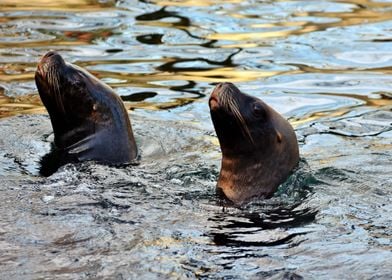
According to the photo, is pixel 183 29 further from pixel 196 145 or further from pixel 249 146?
pixel 249 146

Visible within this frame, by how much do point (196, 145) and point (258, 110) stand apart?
5.43 feet

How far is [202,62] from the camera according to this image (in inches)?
456

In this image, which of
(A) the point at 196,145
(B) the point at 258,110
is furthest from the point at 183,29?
(B) the point at 258,110

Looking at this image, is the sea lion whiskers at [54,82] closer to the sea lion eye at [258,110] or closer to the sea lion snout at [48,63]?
the sea lion snout at [48,63]

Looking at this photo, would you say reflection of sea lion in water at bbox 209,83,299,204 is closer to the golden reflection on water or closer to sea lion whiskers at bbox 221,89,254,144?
sea lion whiskers at bbox 221,89,254,144

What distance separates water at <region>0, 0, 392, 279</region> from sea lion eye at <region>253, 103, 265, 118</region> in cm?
52

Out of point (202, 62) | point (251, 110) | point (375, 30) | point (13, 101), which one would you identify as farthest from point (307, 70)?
point (251, 110)

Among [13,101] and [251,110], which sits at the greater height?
[251,110]

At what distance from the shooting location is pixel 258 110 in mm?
6910

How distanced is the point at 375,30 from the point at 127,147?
603cm

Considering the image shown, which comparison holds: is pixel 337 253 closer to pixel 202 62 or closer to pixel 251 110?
pixel 251 110

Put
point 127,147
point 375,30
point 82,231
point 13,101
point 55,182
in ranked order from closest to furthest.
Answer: point 82,231 < point 55,182 < point 127,147 < point 13,101 < point 375,30

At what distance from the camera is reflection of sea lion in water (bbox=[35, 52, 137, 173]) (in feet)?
25.5

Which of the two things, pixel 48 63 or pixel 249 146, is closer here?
pixel 249 146
